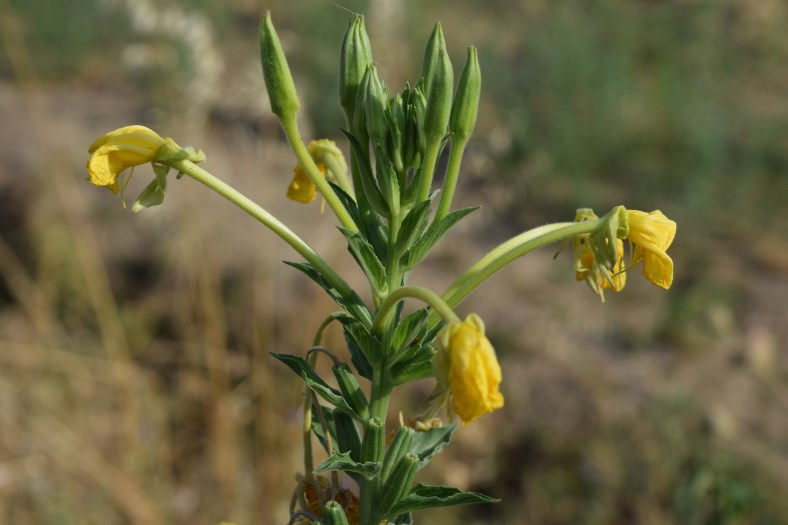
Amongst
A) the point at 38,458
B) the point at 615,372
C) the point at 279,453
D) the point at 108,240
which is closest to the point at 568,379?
the point at 615,372

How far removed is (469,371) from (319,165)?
1.99 ft

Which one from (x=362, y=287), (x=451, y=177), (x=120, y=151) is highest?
(x=362, y=287)

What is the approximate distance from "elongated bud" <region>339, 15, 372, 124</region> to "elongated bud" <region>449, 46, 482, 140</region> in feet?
0.48

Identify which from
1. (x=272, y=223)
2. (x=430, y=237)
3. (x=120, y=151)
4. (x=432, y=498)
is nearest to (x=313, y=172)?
(x=272, y=223)

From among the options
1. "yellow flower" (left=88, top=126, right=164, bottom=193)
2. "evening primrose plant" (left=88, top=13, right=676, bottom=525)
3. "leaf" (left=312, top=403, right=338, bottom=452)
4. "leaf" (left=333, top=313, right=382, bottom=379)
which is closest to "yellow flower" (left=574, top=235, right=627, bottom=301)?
"evening primrose plant" (left=88, top=13, right=676, bottom=525)

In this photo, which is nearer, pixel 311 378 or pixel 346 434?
pixel 311 378

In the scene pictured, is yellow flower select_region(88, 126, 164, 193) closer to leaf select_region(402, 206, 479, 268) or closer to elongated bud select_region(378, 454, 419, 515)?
leaf select_region(402, 206, 479, 268)

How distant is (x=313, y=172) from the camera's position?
1164 millimetres

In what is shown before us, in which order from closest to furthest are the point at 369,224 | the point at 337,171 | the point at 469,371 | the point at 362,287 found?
1. the point at 469,371
2. the point at 369,224
3. the point at 337,171
4. the point at 362,287

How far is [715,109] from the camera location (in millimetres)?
6445

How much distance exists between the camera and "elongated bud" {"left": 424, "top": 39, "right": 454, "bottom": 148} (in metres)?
1.11

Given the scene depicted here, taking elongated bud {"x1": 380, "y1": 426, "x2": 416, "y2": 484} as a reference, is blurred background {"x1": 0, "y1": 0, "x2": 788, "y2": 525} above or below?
above

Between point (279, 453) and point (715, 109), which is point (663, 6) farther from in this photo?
point (279, 453)

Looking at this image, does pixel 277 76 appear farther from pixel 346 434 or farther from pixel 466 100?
pixel 346 434
